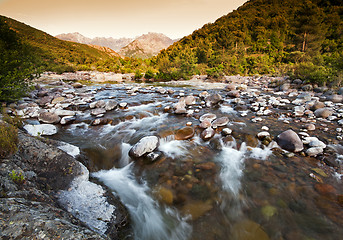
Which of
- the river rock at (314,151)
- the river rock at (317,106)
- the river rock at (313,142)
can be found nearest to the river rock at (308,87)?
the river rock at (317,106)

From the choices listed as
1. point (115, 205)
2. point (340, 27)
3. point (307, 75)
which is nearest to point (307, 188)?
point (115, 205)

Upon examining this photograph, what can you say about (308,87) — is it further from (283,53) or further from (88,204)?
(283,53)

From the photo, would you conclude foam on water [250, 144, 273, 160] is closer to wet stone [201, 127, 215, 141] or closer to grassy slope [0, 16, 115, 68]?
wet stone [201, 127, 215, 141]

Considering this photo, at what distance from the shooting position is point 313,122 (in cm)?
618

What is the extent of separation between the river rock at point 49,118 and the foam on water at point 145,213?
422cm

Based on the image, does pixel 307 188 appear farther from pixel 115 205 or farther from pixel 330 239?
pixel 115 205

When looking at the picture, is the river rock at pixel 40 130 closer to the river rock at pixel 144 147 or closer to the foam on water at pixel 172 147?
the river rock at pixel 144 147

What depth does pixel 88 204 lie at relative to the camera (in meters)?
2.46

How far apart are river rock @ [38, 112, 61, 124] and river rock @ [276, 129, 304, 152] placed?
341 inches

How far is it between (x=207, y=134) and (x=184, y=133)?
85cm

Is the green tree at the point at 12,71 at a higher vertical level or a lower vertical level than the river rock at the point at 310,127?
higher

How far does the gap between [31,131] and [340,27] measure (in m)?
62.2

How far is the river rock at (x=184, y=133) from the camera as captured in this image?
548cm

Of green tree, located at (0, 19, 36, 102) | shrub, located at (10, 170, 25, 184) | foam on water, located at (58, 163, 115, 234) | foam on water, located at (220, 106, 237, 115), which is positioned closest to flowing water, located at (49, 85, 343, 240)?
foam on water, located at (58, 163, 115, 234)
